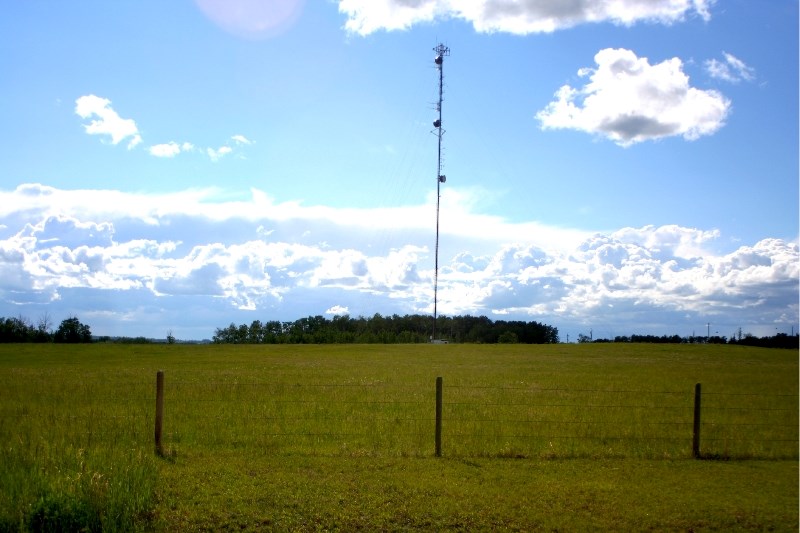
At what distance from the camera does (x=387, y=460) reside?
13.3 metres

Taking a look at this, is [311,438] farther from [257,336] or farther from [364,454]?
[257,336]

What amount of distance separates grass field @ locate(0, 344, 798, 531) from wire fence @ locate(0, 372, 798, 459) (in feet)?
0.31

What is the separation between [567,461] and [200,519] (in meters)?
7.66

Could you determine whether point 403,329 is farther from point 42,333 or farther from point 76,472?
point 76,472

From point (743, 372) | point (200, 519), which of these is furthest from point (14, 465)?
point (743, 372)

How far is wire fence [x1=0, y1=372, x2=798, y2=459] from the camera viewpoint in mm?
15125

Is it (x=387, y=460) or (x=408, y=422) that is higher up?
(x=387, y=460)

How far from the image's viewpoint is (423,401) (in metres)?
25.0

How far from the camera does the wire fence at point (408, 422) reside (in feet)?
→ 49.6

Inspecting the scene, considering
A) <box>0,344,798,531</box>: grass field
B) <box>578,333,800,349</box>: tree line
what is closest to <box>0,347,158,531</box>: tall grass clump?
<box>0,344,798,531</box>: grass field

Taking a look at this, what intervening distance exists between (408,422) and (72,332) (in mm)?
106335

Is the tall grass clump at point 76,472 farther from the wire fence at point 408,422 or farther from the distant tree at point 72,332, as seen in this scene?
the distant tree at point 72,332

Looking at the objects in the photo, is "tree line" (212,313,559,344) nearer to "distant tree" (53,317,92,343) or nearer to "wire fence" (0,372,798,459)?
"distant tree" (53,317,92,343)

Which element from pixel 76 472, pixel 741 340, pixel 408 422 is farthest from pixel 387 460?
pixel 741 340
